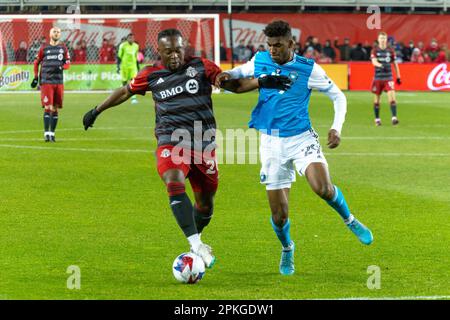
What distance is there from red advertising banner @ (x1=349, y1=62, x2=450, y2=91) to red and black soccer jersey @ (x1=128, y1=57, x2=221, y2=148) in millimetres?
34078

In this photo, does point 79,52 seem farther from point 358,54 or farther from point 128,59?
point 358,54

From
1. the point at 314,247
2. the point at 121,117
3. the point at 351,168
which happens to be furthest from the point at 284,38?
the point at 121,117

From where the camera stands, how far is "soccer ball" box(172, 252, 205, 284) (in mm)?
8719

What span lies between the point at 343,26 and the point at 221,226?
126 feet

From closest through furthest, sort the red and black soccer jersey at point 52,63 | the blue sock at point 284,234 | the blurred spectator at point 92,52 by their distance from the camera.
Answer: the blue sock at point 284,234
the red and black soccer jersey at point 52,63
the blurred spectator at point 92,52

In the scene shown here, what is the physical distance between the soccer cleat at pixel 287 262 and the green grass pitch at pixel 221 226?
3.5 inches

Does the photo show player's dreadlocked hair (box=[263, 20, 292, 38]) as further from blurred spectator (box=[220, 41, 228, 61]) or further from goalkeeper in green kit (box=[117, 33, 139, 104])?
blurred spectator (box=[220, 41, 228, 61])

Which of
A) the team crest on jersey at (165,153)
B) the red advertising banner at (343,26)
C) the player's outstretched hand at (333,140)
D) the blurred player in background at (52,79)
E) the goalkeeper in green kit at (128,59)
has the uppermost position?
the red advertising banner at (343,26)

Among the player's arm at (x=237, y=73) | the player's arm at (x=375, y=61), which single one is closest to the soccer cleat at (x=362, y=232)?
the player's arm at (x=237, y=73)

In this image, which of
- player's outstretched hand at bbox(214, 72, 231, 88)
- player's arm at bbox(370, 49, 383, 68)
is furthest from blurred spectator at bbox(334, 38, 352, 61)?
player's outstretched hand at bbox(214, 72, 231, 88)

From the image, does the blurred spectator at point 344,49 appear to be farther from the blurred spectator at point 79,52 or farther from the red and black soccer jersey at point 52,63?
the red and black soccer jersey at point 52,63

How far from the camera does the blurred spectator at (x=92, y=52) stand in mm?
41156

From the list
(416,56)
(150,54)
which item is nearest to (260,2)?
(416,56)
